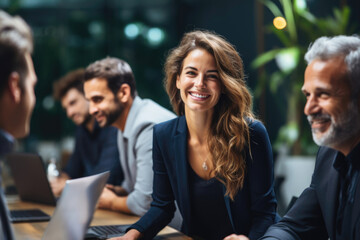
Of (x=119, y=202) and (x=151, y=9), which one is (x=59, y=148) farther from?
(x=119, y=202)

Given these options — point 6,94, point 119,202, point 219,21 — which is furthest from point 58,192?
point 219,21

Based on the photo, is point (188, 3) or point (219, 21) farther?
point (188, 3)

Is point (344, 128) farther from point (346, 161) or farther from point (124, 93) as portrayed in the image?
point (124, 93)

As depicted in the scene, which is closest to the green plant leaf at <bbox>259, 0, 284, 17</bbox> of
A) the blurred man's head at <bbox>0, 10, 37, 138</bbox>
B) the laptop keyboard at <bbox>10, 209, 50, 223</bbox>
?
the laptop keyboard at <bbox>10, 209, 50, 223</bbox>

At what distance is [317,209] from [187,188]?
2.04 feet

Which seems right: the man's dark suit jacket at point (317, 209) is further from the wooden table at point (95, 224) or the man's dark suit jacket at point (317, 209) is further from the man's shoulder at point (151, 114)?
the man's shoulder at point (151, 114)

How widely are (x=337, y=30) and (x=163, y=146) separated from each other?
3465mm

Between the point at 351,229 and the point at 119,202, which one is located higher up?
the point at 351,229

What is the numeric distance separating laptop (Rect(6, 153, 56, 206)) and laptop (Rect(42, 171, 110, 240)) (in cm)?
145

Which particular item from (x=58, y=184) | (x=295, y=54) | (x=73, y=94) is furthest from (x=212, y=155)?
(x=295, y=54)

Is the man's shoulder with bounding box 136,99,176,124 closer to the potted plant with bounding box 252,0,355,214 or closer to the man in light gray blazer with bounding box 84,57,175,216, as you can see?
the man in light gray blazer with bounding box 84,57,175,216

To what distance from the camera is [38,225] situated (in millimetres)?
2361

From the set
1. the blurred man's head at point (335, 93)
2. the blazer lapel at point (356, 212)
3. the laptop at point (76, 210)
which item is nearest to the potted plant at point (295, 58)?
the blurred man's head at point (335, 93)

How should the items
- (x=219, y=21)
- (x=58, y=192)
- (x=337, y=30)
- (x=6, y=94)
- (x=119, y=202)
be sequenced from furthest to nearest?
1. (x=219, y=21)
2. (x=337, y=30)
3. (x=58, y=192)
4. (x=119, y=202)
5. (x=6, y=94)
